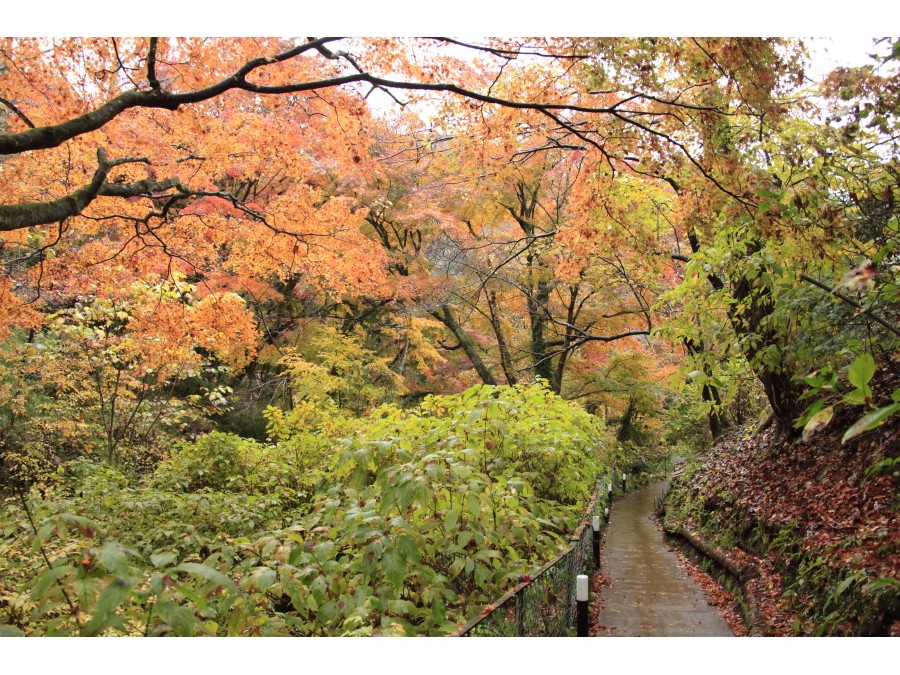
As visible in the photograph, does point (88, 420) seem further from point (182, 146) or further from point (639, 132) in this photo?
point (639, 132)

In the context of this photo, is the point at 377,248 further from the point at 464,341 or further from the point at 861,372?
the point at 861,372

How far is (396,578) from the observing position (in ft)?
7.62

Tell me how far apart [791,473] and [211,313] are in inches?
262

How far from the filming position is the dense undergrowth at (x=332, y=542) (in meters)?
1.79

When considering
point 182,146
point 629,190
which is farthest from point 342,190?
point 629,190

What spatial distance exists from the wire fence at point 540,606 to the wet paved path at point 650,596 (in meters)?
0.48

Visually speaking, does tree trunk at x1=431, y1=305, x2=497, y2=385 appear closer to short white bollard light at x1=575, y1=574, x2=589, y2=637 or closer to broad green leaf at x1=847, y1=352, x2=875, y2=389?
short white bollard light at x1=575, y1=574, x2=589, y2=637

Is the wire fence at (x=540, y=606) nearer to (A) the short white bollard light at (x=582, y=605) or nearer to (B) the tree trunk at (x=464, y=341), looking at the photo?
(A) the short white bollard light at (x=582, y=605)

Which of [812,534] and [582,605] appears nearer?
[582,605]

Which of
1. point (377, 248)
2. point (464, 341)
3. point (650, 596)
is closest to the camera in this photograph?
point (650, 596)

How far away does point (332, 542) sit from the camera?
98.3 inches

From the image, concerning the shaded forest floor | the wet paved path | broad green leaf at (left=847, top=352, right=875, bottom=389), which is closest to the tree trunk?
the wet paved path

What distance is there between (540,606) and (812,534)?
233 centimetres

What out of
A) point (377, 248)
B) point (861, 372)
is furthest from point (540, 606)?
point (377, 248)
